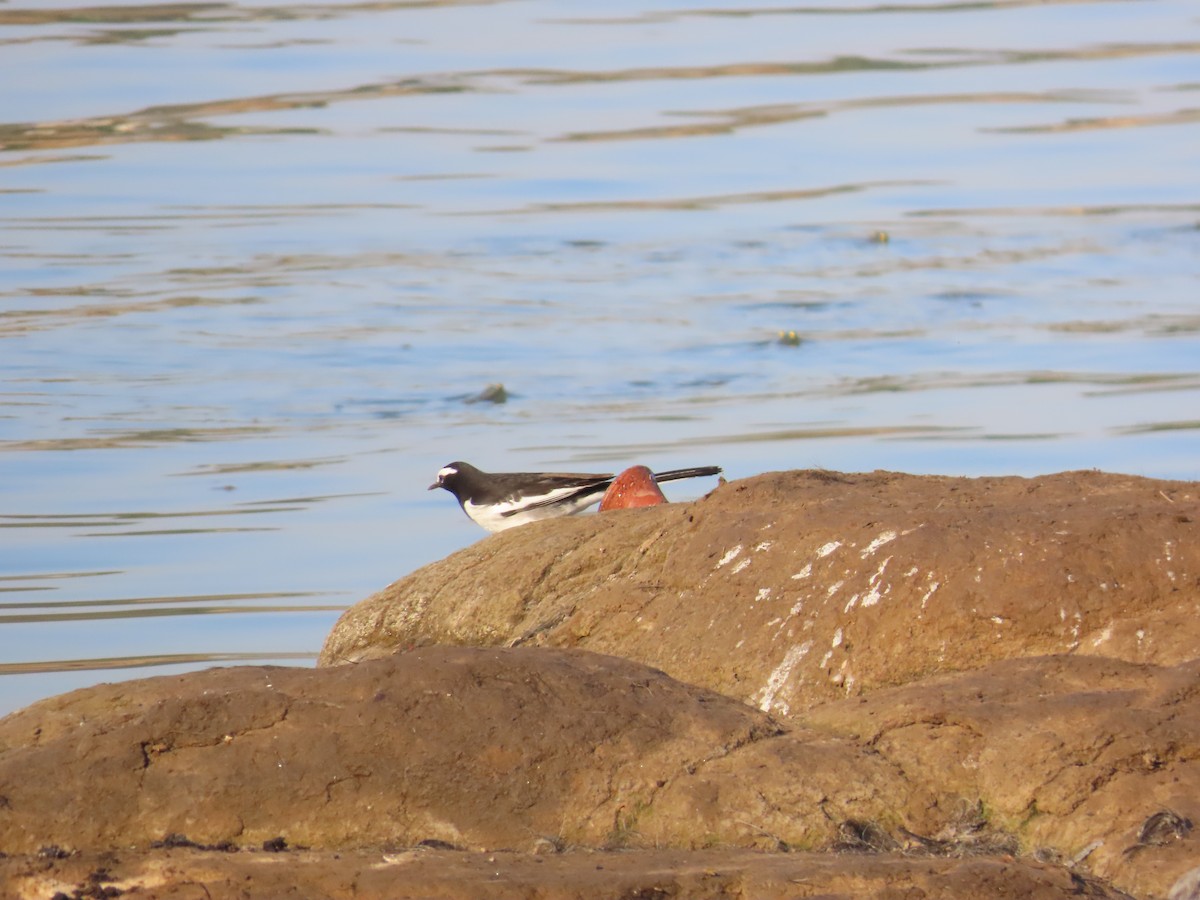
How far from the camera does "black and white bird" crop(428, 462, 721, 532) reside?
1000cm

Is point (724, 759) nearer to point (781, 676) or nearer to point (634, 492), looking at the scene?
point (781, 676)

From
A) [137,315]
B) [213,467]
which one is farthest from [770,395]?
[137,315]

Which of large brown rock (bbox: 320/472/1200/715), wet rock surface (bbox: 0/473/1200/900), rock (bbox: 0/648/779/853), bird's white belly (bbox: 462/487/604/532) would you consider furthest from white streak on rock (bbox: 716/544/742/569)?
bird's white belly (bbox: 462/487/604/532)

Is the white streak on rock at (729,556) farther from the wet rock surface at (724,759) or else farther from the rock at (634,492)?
the rock at (634,492)

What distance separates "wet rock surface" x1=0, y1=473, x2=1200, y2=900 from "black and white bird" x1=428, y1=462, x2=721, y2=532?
12.2 feet

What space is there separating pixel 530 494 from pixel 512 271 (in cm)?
835

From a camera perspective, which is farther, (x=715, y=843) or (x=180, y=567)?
(x=180, y=567)

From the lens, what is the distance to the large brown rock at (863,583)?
19.9 feet

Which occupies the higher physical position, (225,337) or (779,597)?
(779,597)

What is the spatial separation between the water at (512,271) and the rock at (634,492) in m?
1.34

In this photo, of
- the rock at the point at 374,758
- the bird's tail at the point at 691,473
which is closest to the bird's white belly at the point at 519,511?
the bird's tail at the point at 691,473

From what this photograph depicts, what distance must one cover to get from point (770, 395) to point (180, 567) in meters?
5.13

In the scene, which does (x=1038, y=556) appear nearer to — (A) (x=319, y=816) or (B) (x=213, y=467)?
(A) (x=319, y=816)

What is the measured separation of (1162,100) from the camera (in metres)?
24.9
